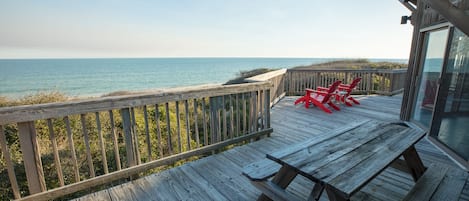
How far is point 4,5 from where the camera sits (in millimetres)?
8953

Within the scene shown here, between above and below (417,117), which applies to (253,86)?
above

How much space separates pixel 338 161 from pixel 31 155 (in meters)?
2.35

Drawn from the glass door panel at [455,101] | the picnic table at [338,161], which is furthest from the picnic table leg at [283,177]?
the glass door panel at [455,101]

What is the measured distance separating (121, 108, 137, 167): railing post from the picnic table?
1337 millimetres

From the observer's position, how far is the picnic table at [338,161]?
3.50 ft

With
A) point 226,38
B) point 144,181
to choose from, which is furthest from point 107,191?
point 226,38

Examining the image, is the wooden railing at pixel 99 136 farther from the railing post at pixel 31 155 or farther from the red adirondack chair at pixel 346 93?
the red adirondack chair at pixel 346 93

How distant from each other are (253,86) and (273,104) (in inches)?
113

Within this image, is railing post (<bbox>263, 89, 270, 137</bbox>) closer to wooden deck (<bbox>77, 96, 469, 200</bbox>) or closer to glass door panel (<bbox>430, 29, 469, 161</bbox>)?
wooden deck (<bbox>77, 96, 469, 200</bbox>)

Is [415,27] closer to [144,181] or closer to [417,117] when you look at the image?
[417,117]

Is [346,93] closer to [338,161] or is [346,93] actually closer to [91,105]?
[338,161]

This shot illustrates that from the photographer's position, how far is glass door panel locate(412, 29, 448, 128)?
3.14 metres

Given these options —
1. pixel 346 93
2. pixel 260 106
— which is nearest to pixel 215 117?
pixel 260 106

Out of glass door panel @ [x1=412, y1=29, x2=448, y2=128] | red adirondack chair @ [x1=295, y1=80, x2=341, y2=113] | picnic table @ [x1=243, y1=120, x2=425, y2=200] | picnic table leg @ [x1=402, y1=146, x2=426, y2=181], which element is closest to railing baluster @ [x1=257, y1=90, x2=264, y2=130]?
picnic table @ [x1=243, y1=120, x2=425, y2=200]
